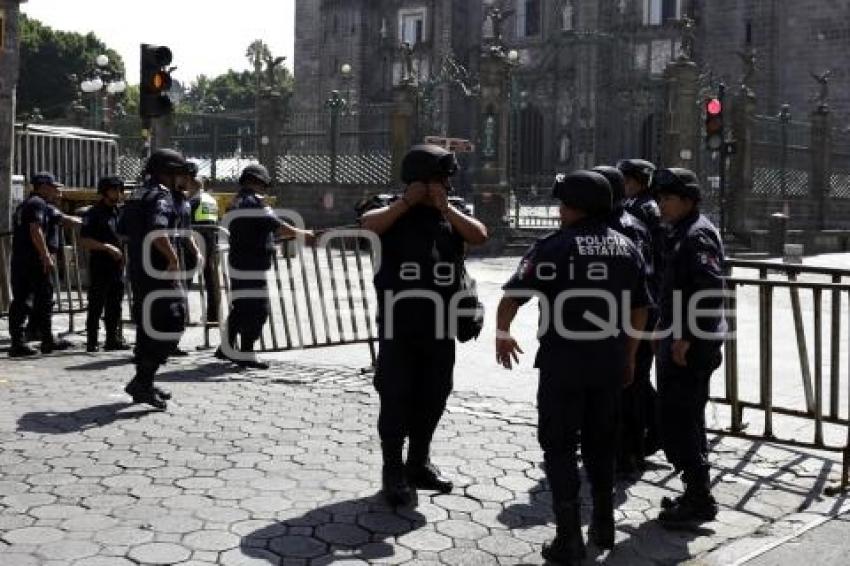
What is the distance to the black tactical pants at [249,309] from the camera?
28.5 feet

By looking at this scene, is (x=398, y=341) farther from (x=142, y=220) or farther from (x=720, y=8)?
(x=720, y=8)

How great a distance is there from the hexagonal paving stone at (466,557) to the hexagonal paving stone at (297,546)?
538 mm

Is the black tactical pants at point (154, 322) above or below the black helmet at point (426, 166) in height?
below

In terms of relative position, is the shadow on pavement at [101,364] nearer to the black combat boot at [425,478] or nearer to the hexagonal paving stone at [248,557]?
the black combat boot at [425,478]

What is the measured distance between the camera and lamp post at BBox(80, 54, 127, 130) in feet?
84.6

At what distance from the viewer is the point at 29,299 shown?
9.24m

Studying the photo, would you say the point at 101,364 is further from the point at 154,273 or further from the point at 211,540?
the point at 211,540

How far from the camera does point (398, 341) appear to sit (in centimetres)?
498

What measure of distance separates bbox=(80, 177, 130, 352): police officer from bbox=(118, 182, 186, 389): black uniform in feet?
7.50

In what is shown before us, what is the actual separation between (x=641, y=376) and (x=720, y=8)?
125 feet

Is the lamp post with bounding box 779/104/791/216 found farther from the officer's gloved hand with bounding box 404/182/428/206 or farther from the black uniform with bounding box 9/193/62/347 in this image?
the officer's gloved hand with bounding box 404/182/428/206

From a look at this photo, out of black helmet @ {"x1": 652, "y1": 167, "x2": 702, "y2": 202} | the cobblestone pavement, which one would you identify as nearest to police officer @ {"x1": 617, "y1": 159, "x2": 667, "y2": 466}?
the cobblestone pavement

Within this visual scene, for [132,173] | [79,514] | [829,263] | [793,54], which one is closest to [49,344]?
[79,514]

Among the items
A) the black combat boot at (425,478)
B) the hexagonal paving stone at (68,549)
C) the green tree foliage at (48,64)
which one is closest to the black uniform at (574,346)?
the black combat boot at (425,478)
